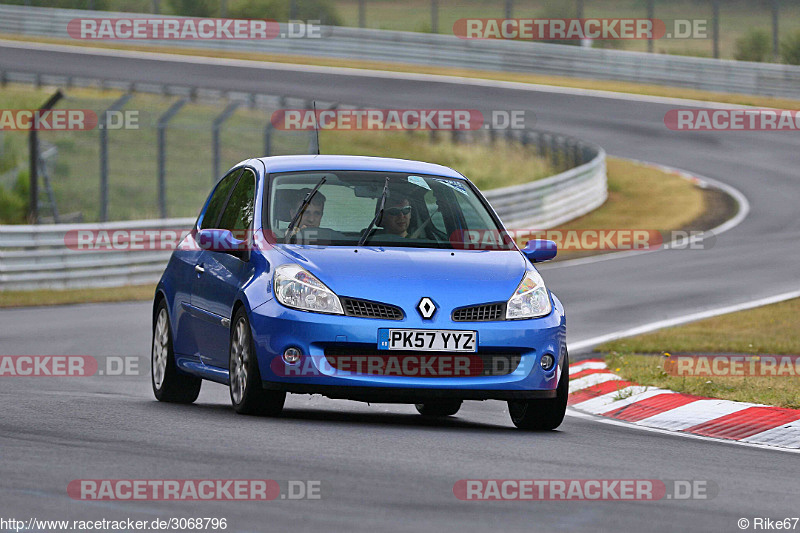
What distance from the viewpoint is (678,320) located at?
17.8m

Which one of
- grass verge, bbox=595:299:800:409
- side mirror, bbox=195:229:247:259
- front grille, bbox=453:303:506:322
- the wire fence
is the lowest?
the wire fence

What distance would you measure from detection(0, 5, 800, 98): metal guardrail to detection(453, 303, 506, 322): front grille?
40697 mm

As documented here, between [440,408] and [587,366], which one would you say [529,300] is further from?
[587,366]

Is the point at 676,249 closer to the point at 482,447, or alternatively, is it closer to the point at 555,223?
the point at 555,223

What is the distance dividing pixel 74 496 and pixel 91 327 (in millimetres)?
11297

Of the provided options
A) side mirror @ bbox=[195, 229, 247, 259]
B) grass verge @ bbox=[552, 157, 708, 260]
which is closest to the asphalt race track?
side mirror @ bbox=[195, 229, 247, 259]

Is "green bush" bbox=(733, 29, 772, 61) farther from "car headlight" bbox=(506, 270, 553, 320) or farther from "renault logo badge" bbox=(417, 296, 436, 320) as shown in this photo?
"renault logo badge" bbox=(417, 296, 436, 320)

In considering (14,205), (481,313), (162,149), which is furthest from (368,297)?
(14,205)

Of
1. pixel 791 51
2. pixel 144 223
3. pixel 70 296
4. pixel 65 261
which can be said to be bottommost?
pixel 791 51

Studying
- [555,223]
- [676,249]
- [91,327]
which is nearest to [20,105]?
[555,223]

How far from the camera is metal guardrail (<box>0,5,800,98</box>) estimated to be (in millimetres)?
49500

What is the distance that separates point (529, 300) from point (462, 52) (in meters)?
44.6

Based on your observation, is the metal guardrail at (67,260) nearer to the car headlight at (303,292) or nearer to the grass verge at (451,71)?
the car headlight at (303,292)

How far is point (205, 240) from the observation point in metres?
9.38
